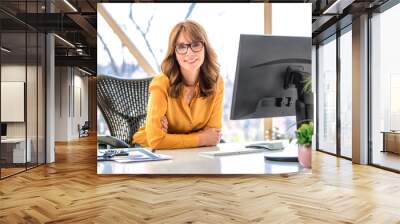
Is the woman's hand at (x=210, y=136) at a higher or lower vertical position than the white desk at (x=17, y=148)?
higher

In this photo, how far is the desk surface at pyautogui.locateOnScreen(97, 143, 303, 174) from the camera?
5344 millimetres

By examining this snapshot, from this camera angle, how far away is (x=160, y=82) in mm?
5441

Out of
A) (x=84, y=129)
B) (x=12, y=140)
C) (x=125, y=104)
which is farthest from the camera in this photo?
(x=84, y=129)

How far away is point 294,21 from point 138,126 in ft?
8.86

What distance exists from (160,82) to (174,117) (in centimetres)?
53

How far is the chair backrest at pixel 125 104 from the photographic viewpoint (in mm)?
5271

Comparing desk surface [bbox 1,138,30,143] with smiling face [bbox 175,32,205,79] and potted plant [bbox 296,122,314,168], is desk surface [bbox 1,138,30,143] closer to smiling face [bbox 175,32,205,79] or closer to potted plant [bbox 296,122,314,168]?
smiling face [bbox 175,32,205,79]

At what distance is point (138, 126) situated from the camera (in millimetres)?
5375

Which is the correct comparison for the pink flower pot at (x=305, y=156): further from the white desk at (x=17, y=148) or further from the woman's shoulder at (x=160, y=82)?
the white desk at (x=17, y=148)

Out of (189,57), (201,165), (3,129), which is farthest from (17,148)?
(189,57)

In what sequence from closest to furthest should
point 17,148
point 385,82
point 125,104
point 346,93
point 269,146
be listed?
point 125,104 < point 269,146 < point 17,148 < point 385,82 < point 346,93

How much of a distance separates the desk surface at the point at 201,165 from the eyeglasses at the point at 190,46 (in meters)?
1.37

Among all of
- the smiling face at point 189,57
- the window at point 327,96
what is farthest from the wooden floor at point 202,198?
the window at point 327,96

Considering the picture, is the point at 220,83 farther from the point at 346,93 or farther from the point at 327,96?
the point at 327,96
